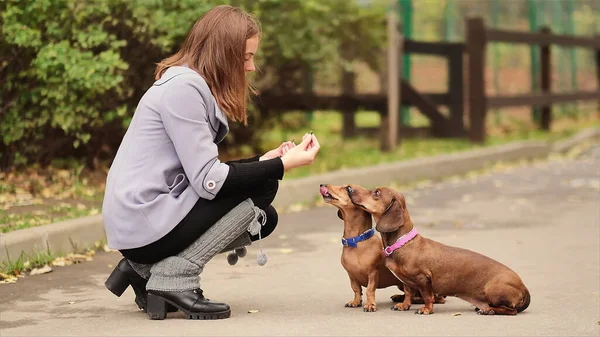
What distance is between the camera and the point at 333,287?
21.4ft

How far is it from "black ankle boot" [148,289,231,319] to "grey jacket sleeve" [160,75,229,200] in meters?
0.49

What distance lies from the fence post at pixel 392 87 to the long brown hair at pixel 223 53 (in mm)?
8531

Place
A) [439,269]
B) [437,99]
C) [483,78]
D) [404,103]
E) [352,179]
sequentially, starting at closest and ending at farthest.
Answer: [439,269]
[352,179]
[404,103]
[483,78]
[437,99]

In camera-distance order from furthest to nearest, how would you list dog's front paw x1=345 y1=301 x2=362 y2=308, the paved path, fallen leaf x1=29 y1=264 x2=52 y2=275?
fallen leaf x1=29 y1=264 x2=52 y2=275
dog's front paw x1=345 y1=301 x2=362 y2=308
the paved path

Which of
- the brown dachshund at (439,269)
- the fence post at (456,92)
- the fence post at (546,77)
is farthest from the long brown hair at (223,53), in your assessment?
the fence post at (546,77)

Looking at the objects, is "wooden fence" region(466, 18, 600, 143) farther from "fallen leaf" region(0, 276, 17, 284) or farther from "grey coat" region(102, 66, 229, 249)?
"grey coat" region(102, 66, 229, 249)

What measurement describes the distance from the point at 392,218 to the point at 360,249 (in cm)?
24

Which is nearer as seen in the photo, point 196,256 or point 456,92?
point 196,256

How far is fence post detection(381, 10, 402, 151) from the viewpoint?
14.0m

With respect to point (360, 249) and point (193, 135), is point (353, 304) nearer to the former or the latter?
point (360, 249)

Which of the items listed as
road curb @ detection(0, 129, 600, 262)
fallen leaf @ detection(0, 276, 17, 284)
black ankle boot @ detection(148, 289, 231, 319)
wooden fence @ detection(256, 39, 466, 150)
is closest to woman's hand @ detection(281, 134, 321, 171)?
black ankle boot @ detection(148, 289, 231, 319)

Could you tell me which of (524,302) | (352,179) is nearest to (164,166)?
(524,302)

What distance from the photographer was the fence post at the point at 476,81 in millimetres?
15352

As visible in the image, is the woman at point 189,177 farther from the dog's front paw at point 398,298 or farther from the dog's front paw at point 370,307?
the dog's front paw at point 398,298
